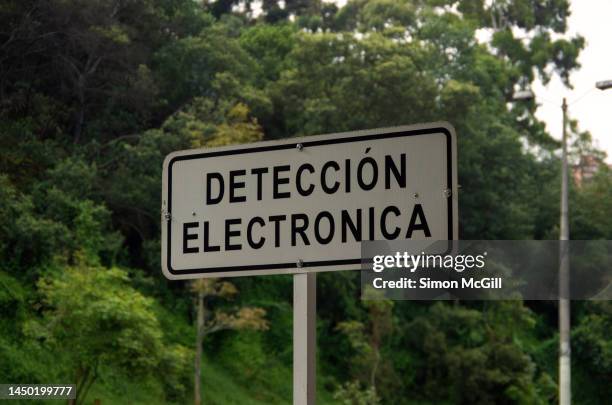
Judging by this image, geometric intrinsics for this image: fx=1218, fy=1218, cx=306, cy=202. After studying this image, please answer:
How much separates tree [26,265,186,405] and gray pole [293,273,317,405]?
22.5 meters

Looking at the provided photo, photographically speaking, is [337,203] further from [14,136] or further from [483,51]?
[483,51]

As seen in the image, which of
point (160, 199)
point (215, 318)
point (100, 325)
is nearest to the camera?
point (100, 325)

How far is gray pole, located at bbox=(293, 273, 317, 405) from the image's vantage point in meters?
2.75

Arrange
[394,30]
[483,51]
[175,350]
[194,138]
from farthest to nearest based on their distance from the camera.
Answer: [483,51] < [394,30] < [194,138] < [175,350]

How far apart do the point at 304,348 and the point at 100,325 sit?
2317 centimetres

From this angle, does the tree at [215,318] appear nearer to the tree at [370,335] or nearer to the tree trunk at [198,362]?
the tree trunk at [198,362]

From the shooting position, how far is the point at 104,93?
36.8 metres

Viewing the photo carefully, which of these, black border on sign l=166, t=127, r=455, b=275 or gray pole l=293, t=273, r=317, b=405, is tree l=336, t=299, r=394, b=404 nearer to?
black border on sign l=166, t=127, r=455, b=275

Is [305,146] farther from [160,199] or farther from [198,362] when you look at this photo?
[160,199]

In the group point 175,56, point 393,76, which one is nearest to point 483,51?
point 393,76

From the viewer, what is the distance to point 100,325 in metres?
25.5

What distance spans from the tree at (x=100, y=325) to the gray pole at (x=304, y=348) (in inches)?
A: 884

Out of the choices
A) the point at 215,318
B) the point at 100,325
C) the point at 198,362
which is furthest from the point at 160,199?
the point at 100,325

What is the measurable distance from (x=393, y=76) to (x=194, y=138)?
9086 millimetres
